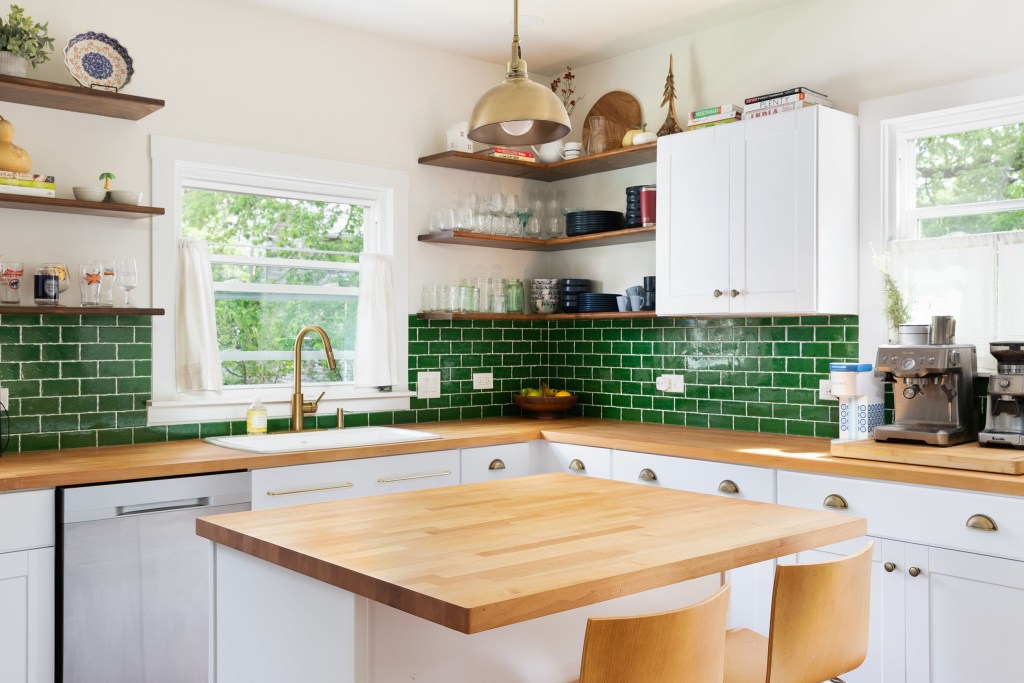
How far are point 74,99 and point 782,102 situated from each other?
2817 millimetres

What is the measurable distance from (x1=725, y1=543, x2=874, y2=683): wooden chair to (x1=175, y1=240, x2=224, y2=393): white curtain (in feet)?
8.73

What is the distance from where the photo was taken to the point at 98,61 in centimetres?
352

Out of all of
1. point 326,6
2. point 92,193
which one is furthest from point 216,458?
point 326,6

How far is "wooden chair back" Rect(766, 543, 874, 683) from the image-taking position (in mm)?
1788

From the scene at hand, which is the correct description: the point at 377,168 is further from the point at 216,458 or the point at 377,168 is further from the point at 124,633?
the point at 124,633

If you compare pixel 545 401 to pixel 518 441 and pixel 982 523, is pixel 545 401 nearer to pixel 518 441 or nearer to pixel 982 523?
pixel 518 441

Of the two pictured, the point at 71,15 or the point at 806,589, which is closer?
the point at 806,589

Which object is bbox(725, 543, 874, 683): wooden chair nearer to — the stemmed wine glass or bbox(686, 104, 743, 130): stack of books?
bbox(686, 104, 743, 130): stack of books

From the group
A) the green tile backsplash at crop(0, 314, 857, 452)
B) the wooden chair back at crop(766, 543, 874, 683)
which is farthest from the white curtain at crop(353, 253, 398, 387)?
the wooden chair back at crop(766, 543, 874, 683)

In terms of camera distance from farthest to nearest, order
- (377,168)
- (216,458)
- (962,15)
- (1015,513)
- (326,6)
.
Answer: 1. (377,168)
2. (326,6)
3. (962,15)
4. (216,458)
5. (1015,513)

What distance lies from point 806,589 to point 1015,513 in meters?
1.33

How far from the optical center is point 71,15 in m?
3.61

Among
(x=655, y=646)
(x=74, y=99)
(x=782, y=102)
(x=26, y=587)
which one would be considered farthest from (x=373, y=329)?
(x=655, y=646)

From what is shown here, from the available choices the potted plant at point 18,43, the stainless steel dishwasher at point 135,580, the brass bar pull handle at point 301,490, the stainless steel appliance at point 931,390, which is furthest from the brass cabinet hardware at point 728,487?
→ the potted plant at point 18,43
